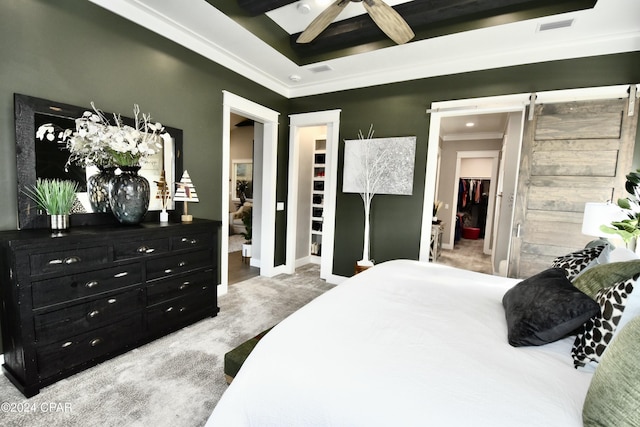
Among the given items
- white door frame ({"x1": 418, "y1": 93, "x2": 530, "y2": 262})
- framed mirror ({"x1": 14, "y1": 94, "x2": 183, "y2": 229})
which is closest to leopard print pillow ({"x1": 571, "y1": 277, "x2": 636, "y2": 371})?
white door frame ({"x1": 418, "y1": 93, "x2": 530, "y2": 262})

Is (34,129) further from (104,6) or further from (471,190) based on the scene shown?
(471,190)

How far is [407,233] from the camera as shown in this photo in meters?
3.64

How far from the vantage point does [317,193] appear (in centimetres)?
536

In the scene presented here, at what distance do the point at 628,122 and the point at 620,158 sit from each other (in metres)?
0.34

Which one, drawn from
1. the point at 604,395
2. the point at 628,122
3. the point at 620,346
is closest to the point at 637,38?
the point at 628,122

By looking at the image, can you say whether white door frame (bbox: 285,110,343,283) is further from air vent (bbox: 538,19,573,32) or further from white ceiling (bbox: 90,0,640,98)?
air vent (bbox: 538,19,573,32)

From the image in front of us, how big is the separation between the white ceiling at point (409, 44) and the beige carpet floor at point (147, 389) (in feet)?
9.56

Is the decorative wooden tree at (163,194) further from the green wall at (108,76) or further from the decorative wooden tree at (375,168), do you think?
the decorative wooden tree at (375,168)

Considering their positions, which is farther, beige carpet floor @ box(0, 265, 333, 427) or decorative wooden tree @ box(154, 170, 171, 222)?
decorative wooden tree @ box(154, 170, 171, 222)

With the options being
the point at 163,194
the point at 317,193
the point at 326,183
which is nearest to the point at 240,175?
the point at 317,193

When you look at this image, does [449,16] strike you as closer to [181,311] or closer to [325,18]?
[325,18]

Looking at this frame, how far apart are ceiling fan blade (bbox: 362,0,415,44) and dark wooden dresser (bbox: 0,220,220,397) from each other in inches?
90.6

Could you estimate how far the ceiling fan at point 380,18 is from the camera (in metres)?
1.90

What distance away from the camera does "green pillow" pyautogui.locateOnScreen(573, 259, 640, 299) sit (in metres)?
1.15
